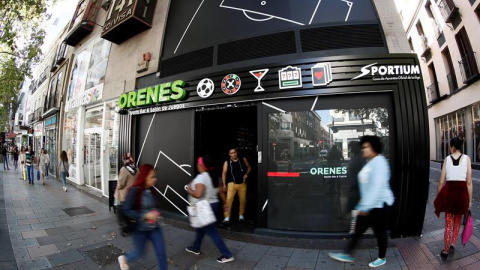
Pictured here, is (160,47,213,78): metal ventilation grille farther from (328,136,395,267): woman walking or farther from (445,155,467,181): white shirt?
(445,155,467,181): white shirt

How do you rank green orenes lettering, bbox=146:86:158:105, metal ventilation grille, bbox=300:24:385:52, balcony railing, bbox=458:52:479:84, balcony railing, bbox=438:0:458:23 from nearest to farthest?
metal ventilation grille, bbox=300:24:385:52, green orenes lettering, bbox=146:86:158:105, balcony railing, bbox=458:52:479:84, balcony railing, bbox=438:0:458:23

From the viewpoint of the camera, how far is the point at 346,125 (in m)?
5.12

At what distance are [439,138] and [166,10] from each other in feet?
71.5

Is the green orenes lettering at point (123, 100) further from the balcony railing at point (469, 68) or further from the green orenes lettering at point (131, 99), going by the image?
the balcony railing at point (469, 68)

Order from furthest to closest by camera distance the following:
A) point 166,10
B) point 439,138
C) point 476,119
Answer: point 439,138, point 476,119, point 166,10

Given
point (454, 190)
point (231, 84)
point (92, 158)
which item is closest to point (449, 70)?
point (454, 190)

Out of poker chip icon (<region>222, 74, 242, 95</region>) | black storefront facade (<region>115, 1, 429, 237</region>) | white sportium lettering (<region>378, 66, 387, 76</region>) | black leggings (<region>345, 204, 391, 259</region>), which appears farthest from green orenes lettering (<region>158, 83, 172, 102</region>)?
black leggings (<region>345, 204, 391, 259</region>)

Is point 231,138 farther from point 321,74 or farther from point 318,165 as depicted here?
point 321,74

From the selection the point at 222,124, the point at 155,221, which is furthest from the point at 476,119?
the point at 155,221

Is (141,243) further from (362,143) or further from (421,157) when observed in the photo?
(421,157)

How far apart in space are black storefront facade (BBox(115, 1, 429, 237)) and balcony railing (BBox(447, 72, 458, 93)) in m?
15.7

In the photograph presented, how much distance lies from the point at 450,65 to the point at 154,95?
20498 millimetres

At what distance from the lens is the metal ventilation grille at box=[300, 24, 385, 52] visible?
17.9ft

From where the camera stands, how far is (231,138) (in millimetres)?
8727
